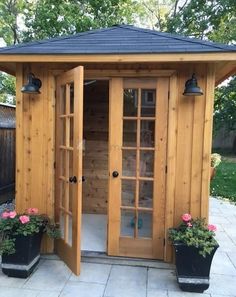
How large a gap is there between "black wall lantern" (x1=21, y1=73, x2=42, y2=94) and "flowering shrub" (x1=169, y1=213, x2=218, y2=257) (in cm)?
197

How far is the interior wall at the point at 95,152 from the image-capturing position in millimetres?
5211

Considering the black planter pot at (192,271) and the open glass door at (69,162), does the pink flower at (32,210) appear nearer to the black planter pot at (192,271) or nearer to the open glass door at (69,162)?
the open glass door at (69,162)

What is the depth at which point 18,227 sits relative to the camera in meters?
2.89

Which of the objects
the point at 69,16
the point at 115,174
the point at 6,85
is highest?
the point at 69,16

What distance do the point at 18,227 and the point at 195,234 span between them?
1664mm

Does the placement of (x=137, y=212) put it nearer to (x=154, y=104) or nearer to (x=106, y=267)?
(x=106, y=267)

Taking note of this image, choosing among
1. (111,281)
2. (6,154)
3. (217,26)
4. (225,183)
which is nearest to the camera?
(111,281)

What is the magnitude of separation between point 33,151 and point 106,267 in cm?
146

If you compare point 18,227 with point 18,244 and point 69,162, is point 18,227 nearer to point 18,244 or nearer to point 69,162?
point 18,244

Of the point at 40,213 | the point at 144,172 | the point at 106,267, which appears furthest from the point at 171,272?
the point at 40,213

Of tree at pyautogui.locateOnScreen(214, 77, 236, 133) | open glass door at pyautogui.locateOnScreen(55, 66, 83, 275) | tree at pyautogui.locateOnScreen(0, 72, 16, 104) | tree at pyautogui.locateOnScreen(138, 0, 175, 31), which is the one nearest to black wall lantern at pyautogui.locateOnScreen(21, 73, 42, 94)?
open glass door at pyautogui.locateOnScreen(55, 66, 83, 275)

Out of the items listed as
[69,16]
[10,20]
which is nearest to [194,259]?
[69,16]

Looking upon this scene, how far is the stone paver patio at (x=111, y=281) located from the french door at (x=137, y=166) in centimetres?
23

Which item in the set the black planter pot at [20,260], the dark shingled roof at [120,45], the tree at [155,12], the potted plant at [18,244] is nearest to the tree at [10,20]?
the tree at [155,12]
